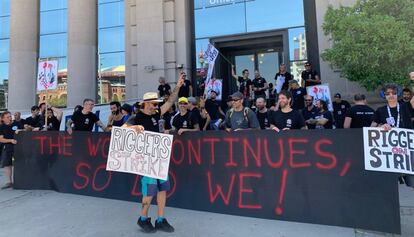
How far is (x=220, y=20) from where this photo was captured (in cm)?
1373

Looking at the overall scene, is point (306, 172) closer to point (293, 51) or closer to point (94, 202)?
point (94, 202)

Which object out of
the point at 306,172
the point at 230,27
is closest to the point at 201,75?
the point at 230,27

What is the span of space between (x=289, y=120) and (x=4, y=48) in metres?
19.6

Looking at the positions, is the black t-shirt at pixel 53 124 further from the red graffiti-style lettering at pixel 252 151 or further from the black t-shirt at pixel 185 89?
the red graffiti-style lettering at pixel 252 151

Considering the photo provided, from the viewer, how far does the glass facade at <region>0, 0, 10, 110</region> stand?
2008 centimetres

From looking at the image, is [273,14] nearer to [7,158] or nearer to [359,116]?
[359,116]

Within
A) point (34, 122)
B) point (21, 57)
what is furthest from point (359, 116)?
point (21, 57)

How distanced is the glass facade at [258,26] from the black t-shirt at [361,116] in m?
6.05

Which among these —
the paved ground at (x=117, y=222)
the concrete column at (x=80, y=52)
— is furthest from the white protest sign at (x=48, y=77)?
the concrete column at (x=80, y=52)

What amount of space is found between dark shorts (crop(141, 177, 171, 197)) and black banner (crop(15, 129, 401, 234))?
3.53 feet

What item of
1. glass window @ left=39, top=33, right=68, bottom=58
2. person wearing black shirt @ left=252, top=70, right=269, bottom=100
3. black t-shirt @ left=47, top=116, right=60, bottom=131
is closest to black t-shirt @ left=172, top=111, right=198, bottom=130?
black t-shirt @ left=47, top=116, right=60, bottom=131

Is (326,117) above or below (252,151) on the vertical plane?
above

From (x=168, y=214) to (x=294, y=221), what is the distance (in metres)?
1.92

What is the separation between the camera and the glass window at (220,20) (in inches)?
529
